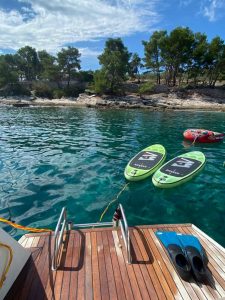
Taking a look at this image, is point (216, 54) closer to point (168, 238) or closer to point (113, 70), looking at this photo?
point (113, 70)

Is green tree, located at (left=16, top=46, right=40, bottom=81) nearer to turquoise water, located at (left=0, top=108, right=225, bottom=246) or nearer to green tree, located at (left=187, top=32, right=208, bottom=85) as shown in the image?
green tree, located at (left=187, top=32, right=208, bottom=85)

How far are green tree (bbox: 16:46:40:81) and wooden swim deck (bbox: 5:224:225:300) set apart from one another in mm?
97251

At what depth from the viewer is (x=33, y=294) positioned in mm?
5062

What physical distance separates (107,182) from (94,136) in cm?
1231

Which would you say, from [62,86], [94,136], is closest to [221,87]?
[62,86]

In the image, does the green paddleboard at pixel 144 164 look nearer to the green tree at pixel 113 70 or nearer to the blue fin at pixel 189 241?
the blue fin at pixel 189 241

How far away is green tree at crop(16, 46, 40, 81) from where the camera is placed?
89750mm

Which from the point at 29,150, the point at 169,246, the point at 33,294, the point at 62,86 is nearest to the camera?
the point at 33,294

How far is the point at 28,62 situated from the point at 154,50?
168 feet

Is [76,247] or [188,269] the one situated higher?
[188,269]

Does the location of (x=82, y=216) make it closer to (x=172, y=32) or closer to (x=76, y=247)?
(x=76, y=247)

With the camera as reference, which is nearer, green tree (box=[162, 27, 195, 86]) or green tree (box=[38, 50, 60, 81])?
green tree (box=[162, 27, 195, 86])

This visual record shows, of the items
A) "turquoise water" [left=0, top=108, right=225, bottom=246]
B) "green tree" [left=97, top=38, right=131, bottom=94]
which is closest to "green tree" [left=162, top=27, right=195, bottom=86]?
"green tree" [left=97, top=38, right=131, bottom=94]

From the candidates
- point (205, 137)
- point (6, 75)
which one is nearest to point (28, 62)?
point (6, 75)
